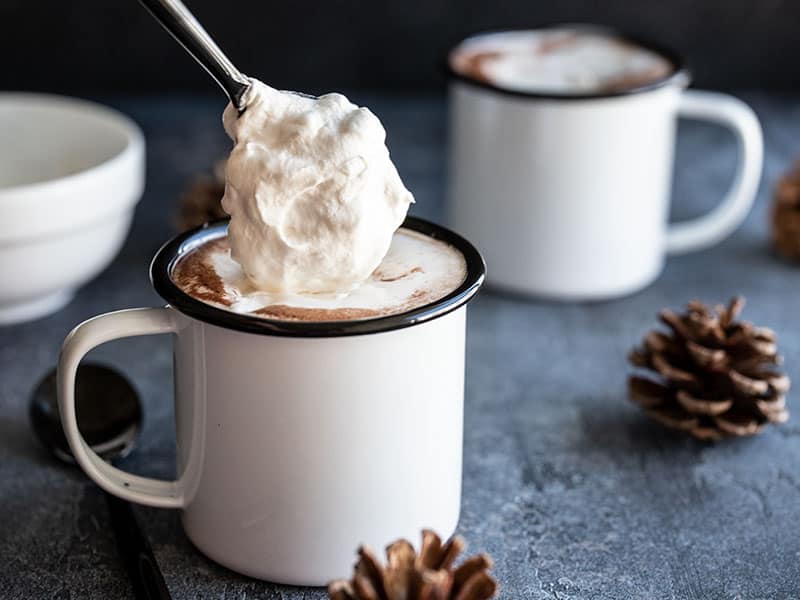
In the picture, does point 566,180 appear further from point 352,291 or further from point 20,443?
point 20,443

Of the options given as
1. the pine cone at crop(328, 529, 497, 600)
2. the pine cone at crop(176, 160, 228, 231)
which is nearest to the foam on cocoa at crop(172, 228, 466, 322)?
the pine cone at crop(328, 529, 497, 600)

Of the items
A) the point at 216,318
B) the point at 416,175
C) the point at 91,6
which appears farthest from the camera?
the point at 91,6

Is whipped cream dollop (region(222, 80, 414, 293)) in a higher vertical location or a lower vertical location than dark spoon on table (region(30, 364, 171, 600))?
higher

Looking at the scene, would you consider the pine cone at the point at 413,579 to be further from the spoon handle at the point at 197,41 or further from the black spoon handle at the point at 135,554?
the spoon handle at the point at 197,41

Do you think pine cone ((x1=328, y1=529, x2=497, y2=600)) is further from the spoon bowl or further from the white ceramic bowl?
the white ceramic bowl

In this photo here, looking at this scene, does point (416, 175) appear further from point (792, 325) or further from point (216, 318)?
point (216, 318)

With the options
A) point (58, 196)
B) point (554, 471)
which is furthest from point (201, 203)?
point (554, 471)

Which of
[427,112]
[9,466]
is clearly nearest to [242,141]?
[9,466]
